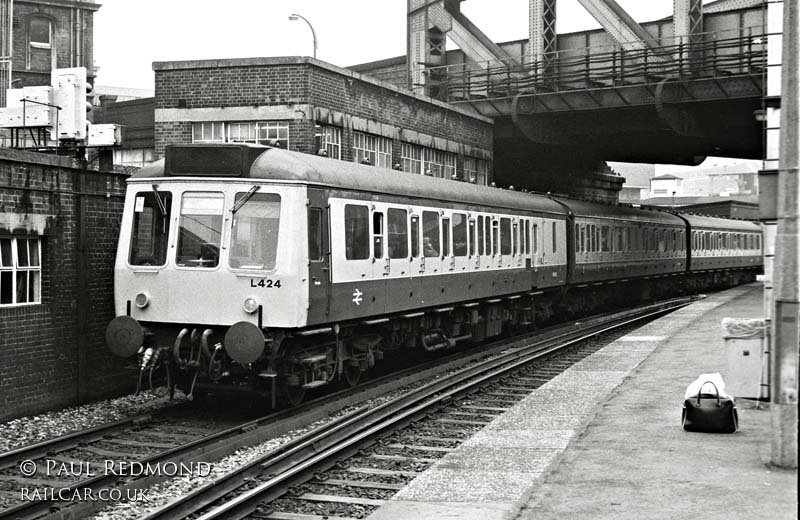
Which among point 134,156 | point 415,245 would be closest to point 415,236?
point 415,245

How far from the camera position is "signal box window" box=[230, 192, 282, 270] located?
39.7ft

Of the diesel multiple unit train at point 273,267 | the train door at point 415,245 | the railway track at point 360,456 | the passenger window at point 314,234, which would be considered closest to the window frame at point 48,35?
the diesel multiple unit train at point 273,267

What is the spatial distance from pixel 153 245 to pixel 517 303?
39.5 ft

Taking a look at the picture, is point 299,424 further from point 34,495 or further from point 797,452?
point 797,452

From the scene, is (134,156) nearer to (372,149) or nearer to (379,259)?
(372,149)

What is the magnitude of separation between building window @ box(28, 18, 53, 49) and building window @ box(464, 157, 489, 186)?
2872 centimetres

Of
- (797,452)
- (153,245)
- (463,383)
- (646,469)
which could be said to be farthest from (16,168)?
(797,452)

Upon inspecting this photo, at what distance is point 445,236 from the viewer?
56.7ft

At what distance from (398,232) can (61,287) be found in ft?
16.3

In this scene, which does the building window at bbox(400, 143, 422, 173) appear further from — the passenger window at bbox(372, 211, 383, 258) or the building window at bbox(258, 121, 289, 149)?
the passenger window at bbox(372, 211, 383, 258)

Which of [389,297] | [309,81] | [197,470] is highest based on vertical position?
[309,81]

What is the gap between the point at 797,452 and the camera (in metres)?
8.64

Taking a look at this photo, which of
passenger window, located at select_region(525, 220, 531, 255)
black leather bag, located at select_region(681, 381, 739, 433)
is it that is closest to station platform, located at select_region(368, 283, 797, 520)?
black leather bag, located at select_region(681, 381, 739, 433)

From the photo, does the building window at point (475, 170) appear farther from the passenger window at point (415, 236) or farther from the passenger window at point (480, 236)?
the passenger window at point (415, 236)
